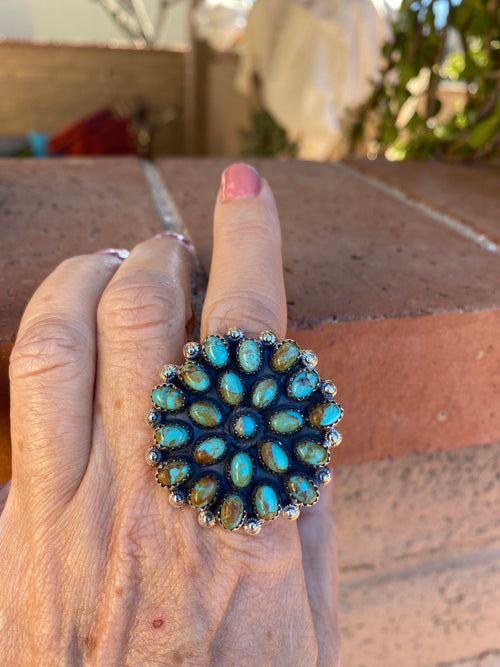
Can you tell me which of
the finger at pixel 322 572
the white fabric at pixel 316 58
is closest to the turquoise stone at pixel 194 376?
the finger at pixel 322 572

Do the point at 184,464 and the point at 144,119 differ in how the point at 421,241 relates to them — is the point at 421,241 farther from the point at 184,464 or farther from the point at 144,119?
the point at 144,119

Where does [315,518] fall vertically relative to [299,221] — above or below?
below

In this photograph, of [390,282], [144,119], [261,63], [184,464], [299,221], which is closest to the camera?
[184,464]

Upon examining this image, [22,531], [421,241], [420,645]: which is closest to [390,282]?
[421,241]

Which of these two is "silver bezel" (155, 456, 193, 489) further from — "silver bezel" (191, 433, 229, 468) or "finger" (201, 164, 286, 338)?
"finger" (201, 164, 286, 338)

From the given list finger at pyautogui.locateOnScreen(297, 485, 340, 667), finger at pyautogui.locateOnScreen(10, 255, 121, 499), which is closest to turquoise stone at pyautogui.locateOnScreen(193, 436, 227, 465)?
finger at pyautogui.locateOnScreen(10, 255, 121, 499)

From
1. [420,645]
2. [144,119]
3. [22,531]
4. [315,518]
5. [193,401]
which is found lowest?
[144,119]
